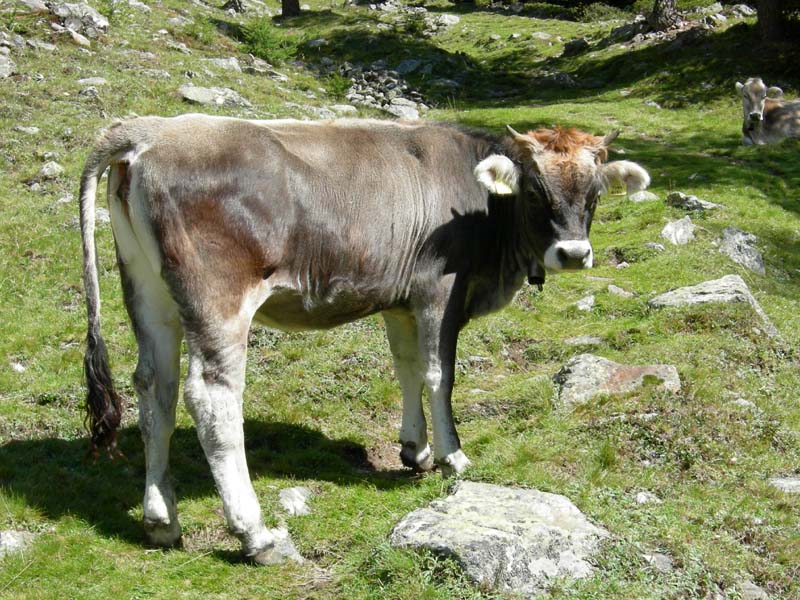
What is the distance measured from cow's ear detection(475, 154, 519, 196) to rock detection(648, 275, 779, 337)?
15.4 feet

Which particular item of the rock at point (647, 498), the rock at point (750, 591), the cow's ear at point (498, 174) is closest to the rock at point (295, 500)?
the rock at point (647, 498)

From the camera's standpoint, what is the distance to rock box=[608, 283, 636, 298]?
13000 mm

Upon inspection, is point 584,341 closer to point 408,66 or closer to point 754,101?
point 754,101

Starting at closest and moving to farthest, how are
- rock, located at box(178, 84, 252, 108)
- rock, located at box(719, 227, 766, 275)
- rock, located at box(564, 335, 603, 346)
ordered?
rock, located at box(564, 335, 603, 346) → rock, located at box(719, 227, 766, 275) → rock, located at box(178, 84, 252, 108)

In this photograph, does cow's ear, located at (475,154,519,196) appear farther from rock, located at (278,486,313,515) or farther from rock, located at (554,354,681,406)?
rock, located at (278,486,313,515)

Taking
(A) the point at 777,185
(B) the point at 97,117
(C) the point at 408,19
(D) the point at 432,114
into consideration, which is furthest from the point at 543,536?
(C) the point at 408,19

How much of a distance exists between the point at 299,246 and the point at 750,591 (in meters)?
4.22

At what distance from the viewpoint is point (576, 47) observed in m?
34.4

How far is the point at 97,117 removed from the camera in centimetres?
1731

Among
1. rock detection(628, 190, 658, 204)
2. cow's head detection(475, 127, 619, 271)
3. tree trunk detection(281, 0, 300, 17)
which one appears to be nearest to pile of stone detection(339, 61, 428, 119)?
rock detection(628, 190, 658, 204)

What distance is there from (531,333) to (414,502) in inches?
197

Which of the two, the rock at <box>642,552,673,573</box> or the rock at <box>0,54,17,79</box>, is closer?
the rock at <box>642,552,673,573</box>

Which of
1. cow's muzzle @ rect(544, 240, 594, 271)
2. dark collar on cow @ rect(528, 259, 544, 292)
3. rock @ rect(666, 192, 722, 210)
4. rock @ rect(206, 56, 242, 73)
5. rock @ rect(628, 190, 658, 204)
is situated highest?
cow's muzzle @ rect(544, 240, 594, 271)

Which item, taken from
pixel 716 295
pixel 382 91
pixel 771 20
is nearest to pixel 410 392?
pixel 716 295
